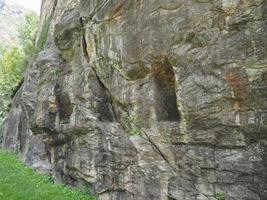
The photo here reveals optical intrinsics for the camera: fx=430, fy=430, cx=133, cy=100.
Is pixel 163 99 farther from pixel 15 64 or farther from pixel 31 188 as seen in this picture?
pixel 15 64

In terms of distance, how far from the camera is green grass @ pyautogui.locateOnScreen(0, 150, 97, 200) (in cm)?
1563

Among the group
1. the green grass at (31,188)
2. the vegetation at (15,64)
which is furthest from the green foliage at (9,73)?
the green grass at (31,188)

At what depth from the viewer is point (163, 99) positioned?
531 inches

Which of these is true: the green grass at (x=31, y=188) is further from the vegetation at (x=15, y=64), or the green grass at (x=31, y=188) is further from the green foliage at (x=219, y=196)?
the vegetation at (x=15, y=64)

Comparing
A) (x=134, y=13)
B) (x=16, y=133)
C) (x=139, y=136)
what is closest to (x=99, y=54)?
(x=134, y=13)

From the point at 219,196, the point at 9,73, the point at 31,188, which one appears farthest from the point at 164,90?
the point at 9,73

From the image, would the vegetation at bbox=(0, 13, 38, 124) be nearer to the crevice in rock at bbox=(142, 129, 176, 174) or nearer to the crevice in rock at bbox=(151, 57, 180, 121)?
the crevice in rock at bbox=(142, 129, 176, 174)

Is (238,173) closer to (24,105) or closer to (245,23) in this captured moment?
(245,23)

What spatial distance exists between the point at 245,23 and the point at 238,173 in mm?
3810

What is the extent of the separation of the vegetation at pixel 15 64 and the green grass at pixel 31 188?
21.4m

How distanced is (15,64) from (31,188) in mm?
31481

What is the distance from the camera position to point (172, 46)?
1256cm

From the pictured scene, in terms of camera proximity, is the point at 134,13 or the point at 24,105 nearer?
the point at 134,13

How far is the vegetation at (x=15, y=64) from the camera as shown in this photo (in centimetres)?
4303
